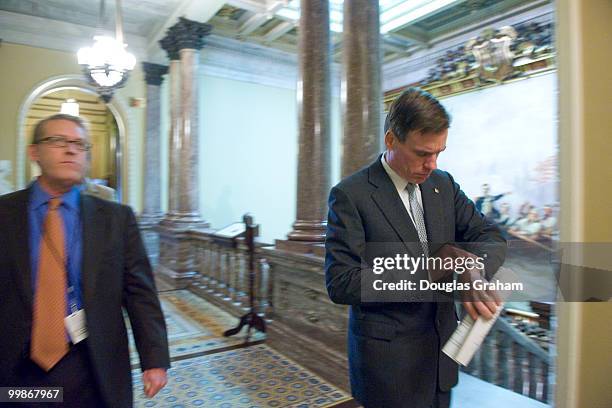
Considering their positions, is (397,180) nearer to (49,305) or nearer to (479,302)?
(479,302)

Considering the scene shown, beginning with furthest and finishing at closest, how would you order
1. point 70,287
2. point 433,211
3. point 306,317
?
1. point 306,317
2. point 70,287
3. point 433,211

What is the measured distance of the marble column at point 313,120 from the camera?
161 inches

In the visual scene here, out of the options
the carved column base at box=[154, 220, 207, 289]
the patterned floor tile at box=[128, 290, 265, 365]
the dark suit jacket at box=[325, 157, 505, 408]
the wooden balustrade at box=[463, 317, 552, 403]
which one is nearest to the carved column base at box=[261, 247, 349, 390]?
the patterned floor tile at box=[128, 290, 265, 365]

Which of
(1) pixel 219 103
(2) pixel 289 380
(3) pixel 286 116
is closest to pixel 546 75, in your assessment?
(3) pixel 286 116

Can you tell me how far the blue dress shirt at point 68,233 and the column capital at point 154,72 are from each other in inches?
317

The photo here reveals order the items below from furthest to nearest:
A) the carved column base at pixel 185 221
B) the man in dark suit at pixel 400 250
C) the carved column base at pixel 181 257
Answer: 1. the carved column base at pixel 185 221
2. the carved column base at pixel 181 257
3. the man in dark suit at pixel 400 250

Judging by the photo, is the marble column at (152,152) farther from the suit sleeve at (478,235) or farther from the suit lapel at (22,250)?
the suit sleeve at (478,235)

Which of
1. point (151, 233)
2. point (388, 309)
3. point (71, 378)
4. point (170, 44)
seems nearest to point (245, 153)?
point (151, 233)

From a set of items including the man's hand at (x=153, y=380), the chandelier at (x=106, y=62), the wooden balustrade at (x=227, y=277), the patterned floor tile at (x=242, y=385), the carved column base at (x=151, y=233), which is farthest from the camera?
the carved column base at (x=151, y=233)

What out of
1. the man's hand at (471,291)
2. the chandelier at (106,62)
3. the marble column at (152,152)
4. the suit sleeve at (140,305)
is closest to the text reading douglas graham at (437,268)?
the man's hand at (471,291)

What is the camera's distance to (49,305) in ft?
4.76

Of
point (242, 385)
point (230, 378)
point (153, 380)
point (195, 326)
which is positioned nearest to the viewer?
point (153, 380)

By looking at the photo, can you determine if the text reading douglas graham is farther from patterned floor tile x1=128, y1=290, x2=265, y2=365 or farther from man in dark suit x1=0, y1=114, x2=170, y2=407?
patterned floor tile x1=128, y1=290, x2=265, y2=365

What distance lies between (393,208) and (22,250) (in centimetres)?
129
